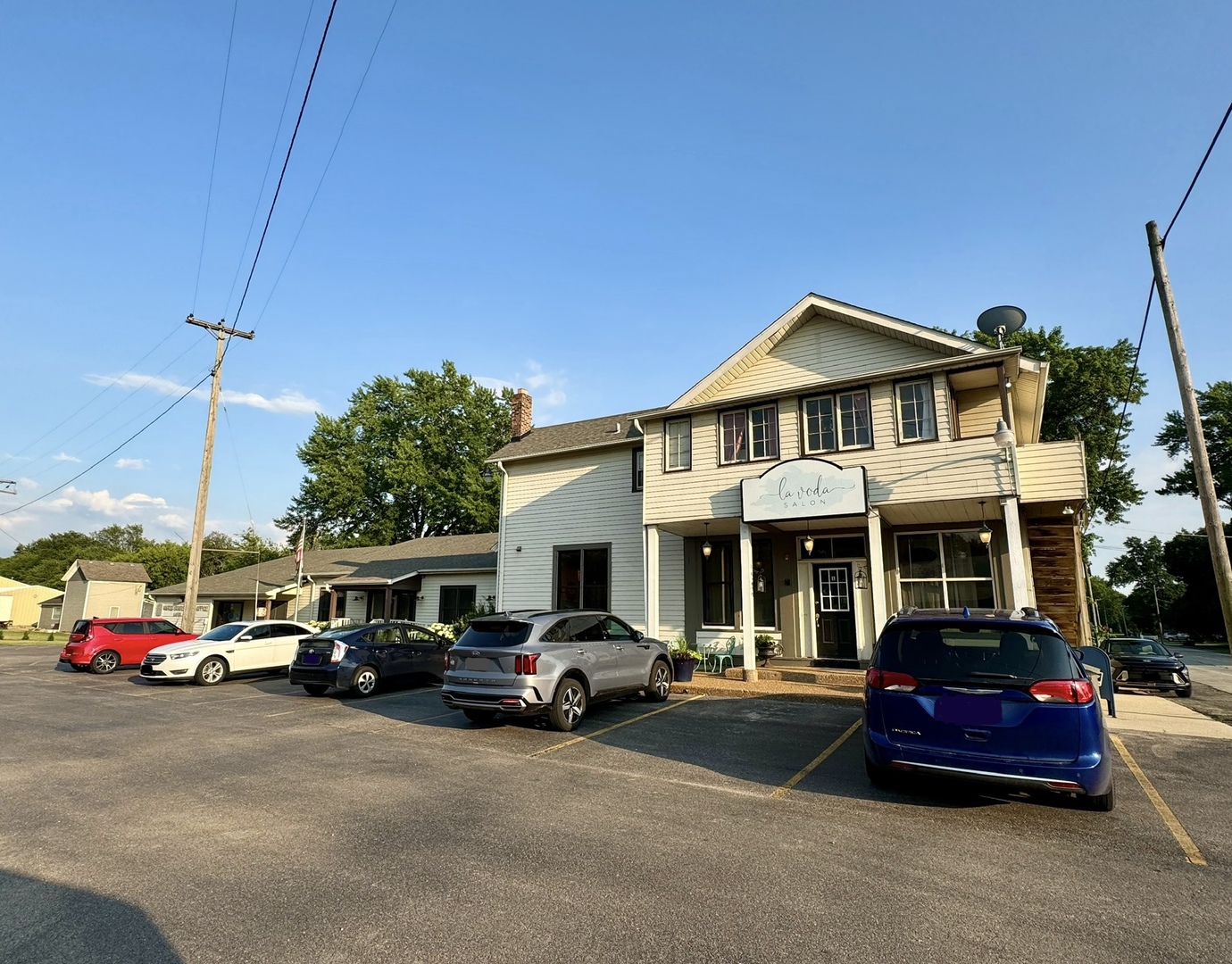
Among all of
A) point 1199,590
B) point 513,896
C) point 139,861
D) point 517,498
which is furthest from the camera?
point 1199,590

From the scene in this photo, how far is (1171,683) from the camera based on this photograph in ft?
51.4

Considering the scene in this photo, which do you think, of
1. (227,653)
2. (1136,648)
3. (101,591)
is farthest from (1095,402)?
(101,591)

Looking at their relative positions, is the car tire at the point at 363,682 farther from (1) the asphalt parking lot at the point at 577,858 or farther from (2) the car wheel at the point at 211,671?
(2) the car wheel at the point at 211,671

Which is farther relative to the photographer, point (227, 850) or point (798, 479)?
point (798, 479)

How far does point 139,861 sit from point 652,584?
1203 cm

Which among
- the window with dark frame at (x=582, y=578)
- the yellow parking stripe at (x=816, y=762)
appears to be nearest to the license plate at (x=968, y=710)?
the yellow parking stripe at (x=816, y=762)

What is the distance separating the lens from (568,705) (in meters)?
9.20

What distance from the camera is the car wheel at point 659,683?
1140 centimetres

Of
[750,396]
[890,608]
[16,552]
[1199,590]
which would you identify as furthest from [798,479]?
[16,552]

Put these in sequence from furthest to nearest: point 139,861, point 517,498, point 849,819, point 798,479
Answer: point 517,498 < point 798,479 < point 849,819 < point 139,861

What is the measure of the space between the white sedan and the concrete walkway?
1718 centimetres

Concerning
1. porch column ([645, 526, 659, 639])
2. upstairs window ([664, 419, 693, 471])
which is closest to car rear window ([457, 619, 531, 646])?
porch column ([645, 526, 659, 639])

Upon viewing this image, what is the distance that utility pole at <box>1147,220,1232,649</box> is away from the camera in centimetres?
909

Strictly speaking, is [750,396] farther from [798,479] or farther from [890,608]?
[890,608]
